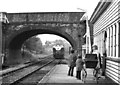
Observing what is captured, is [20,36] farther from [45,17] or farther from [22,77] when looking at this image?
[22,77]

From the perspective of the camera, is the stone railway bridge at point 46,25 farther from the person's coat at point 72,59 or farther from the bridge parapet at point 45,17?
the person's coat at point 72,59

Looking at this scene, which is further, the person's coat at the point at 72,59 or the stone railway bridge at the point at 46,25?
the stone railway bridge at the point at 46,25

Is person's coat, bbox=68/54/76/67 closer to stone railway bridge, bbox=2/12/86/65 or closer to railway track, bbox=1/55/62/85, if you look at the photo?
railway track, bbox=1/55/62/85

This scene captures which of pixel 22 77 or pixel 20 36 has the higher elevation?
pixel 20 36

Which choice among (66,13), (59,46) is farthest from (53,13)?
(59,46)

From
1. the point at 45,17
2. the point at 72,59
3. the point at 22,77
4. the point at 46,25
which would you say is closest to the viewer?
the point at 72,59

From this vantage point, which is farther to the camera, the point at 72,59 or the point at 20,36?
the point at 20,36

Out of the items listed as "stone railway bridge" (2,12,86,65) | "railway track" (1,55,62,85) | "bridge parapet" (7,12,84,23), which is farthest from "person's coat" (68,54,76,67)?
"bridge parapet" (7,12,84,23)

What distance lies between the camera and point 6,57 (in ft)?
90.2

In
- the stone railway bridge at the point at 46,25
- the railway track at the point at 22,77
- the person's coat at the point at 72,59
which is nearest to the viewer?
the person's coat at the point at 72,59

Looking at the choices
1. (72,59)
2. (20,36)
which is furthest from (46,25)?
(72,59)

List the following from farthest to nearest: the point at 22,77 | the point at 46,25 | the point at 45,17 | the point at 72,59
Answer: the point at 45,17 < the point at 46,25 < the point at 22,77 < the point at 72,59

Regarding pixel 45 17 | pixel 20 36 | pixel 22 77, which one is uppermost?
pixel 45 17

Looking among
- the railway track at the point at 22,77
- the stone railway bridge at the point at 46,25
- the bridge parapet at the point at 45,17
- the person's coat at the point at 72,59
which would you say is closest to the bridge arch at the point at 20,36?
the stone railway bridge at the point at 46,25
